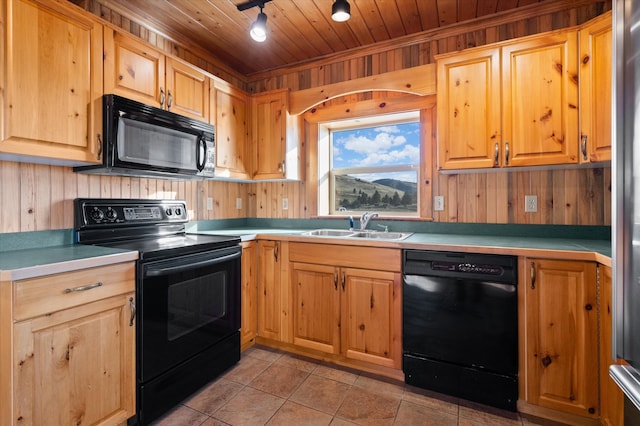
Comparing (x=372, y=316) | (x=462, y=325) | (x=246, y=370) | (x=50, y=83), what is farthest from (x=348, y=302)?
(x=50, y=83)

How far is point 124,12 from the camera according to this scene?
2.09 metres

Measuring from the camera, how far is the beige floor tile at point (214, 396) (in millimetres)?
1757

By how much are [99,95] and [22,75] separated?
1.06ft

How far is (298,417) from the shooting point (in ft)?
5.51

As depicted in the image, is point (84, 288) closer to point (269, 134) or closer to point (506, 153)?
point (269, 134)

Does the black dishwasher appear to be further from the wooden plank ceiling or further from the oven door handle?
the wooden plank ceiling

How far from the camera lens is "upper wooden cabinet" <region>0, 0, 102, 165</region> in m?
1.37

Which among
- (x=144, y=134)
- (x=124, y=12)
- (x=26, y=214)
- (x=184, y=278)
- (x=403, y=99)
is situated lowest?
(x=184, y=278)

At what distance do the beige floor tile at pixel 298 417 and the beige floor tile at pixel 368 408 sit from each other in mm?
100

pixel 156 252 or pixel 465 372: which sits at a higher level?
pixel 156 252

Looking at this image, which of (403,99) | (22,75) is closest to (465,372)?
(403,99)

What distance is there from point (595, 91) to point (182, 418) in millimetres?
2875

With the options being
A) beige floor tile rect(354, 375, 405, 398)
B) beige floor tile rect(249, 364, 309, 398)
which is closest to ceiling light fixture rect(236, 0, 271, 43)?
beige floor tile rect(249, 364, 309, 398)

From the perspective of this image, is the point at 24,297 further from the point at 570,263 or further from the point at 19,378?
the point at 570,263
